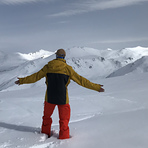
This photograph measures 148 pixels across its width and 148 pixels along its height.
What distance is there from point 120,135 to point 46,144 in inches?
47.9

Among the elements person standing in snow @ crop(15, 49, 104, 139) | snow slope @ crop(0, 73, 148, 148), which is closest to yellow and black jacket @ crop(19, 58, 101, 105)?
person standing in snow @ crop(15, 49, 104, 139)

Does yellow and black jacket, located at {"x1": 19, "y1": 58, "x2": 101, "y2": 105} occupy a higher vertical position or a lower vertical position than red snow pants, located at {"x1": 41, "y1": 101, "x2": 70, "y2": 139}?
higher

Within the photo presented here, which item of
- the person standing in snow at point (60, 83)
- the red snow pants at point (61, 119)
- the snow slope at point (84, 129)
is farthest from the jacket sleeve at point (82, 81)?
the snow slope at point (84, 129)

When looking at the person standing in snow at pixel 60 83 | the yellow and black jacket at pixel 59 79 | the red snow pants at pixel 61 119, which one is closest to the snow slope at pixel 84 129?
the red snow pants at pixel 61 119

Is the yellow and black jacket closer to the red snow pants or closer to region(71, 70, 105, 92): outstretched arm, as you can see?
region(71, 70, 105, 92): outstretched arm

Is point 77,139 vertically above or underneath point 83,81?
underneath

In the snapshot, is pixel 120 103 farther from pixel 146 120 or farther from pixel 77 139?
pixel 77 139

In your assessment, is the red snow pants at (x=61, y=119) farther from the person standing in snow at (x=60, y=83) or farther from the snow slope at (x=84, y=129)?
the snow slope at (x=84, y=129)

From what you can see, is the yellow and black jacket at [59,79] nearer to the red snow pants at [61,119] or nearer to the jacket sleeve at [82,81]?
the jacket sleeve at [82,81]

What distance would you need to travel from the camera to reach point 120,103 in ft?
18.8

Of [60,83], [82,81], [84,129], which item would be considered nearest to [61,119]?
[84,129]

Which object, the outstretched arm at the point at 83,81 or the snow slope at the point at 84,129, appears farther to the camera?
the outstretched arm at the point at 83,81

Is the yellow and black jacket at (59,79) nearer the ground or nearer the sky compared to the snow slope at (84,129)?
nearer the sky

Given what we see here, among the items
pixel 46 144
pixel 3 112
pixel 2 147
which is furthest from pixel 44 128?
pixel 3 112
